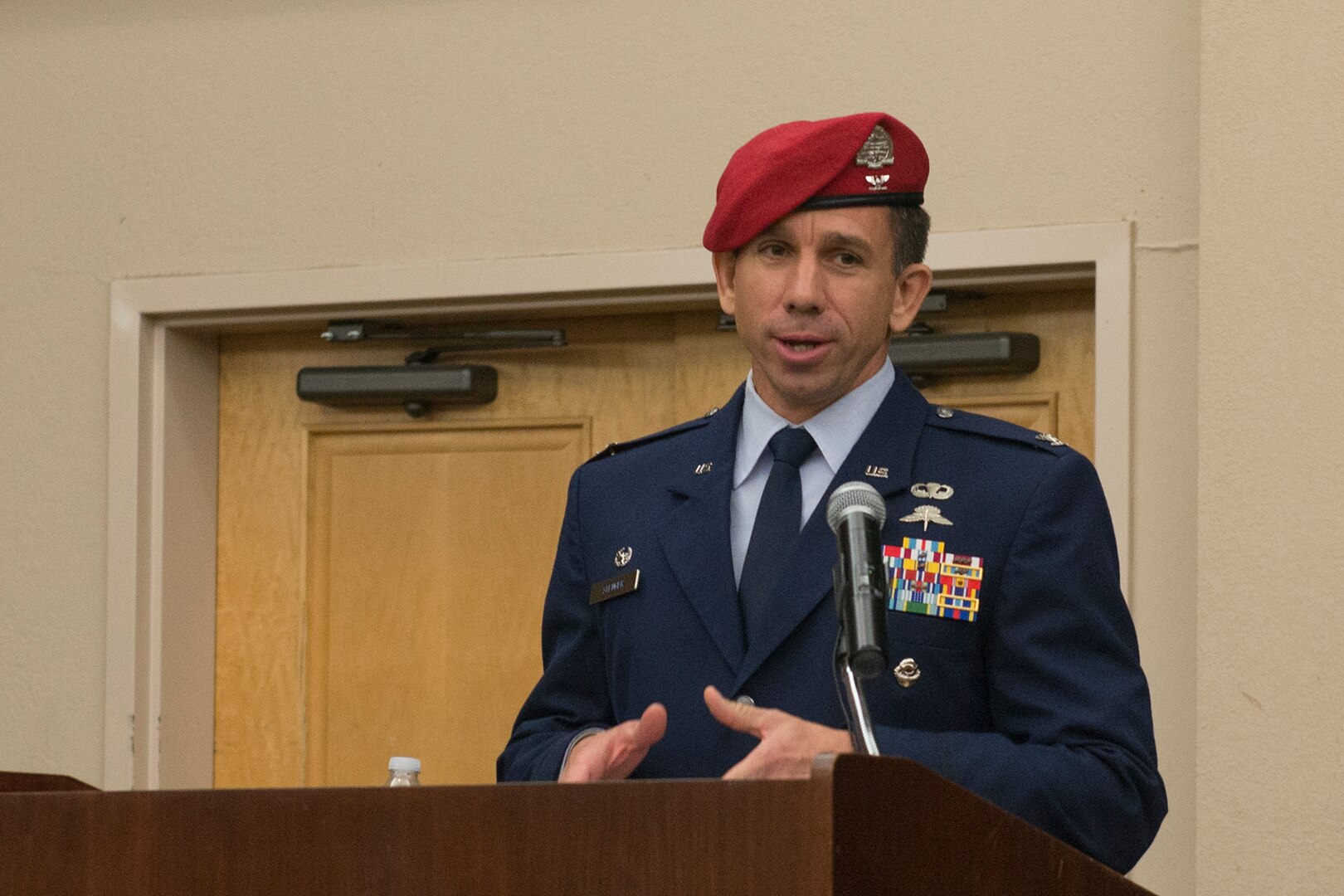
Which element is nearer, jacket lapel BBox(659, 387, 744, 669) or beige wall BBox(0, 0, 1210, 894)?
jacket lapel BBox(659, 387, 744, 669)

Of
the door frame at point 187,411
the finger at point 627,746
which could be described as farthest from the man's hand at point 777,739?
the door frame at point 187,411

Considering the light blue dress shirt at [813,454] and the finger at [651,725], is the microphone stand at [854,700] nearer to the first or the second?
the finger at [651,725]

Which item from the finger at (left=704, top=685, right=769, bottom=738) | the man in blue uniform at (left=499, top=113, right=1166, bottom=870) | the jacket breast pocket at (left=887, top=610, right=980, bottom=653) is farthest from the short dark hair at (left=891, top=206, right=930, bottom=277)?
the finger at (left=704, top=685, right=769, bottom=738)

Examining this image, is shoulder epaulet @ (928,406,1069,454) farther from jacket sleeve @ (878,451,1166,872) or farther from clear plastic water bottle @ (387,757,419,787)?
clear plastic water bottle @ (387,757,419,787)

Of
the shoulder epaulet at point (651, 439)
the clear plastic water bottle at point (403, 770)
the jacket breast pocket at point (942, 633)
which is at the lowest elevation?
the clear plastic water bottle at point (403, 770)

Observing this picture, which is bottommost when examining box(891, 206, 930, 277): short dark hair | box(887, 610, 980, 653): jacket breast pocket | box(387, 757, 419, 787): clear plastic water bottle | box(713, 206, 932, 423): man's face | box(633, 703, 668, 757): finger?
box(387, 757, 419, 787): clear plastic water bottle

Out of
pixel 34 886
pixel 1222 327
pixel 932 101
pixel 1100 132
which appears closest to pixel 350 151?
pixel 932 101

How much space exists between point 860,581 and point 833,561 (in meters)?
0.43

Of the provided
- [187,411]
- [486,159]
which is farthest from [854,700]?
[187,411]

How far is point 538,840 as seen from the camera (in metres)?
1.07

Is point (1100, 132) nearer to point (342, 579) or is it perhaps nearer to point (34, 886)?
point (342, 579)

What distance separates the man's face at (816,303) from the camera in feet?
5.88

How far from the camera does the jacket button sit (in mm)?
1657

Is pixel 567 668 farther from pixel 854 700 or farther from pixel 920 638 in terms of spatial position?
pixel 854 700
